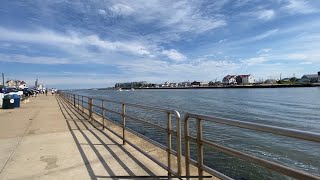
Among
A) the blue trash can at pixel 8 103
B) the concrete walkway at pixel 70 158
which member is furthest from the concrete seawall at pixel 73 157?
the blue trash can at pixel 8 103

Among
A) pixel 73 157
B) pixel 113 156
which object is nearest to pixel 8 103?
pixel 73 157

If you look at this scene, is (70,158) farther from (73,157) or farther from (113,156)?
(113,156)

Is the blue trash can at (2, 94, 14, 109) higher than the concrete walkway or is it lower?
higher

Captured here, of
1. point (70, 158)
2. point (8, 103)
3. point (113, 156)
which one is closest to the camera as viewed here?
point (70, 158)

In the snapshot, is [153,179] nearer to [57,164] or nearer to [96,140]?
[57,164]

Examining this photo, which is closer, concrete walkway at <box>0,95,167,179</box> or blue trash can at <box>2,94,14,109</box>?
concrete walkway at <box>0,95,167,179</box>

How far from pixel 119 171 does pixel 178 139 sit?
146 cm

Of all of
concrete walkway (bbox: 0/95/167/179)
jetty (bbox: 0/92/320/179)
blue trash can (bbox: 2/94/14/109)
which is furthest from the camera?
blue trash can (bbox: 2/94/14/109)

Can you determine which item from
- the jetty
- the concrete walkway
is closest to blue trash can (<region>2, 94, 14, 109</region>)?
the concrete walkway

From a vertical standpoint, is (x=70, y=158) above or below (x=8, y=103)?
below

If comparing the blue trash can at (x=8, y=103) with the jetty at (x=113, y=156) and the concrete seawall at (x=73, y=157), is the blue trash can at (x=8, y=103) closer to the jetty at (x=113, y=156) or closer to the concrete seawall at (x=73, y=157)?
the concrete seawall at (x=73, y=157)

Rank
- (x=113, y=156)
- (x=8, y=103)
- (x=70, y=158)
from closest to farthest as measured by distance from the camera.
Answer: (x=70, y=158)
(x=113, y=156)
(x=8, y=103)

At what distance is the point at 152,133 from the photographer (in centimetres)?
1656

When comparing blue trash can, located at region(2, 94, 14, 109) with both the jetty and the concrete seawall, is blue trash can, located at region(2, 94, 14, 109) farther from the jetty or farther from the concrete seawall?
the jetty
